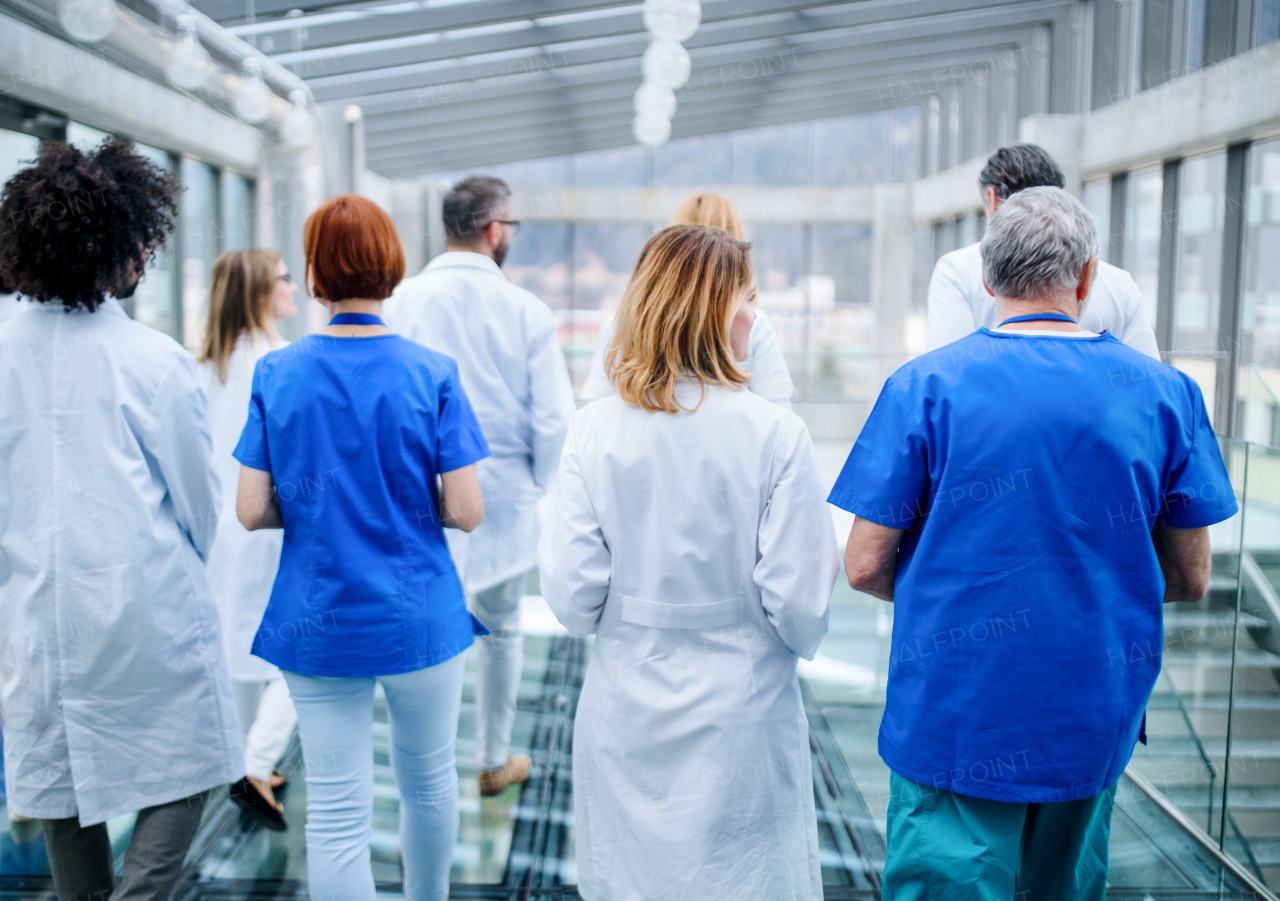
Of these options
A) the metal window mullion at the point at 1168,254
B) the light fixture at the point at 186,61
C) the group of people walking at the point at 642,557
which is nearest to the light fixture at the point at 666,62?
→ the light fixture at the point at 186,61

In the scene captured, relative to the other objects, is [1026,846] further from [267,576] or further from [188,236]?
[188,236]

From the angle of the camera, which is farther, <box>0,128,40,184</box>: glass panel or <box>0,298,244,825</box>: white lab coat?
<box>0,128,40,184</box>: glass panel

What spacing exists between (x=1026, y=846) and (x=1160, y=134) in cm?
722

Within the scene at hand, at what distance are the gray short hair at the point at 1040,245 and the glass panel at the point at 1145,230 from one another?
716cm

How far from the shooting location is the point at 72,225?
201 centimetres

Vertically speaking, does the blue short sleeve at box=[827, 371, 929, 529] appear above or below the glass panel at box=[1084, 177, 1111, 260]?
below

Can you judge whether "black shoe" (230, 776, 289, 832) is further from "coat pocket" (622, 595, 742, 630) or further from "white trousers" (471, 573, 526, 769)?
"coat pocket" (622, 595, 742, 630)

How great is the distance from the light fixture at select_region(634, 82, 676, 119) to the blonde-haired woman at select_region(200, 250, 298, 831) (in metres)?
4.52

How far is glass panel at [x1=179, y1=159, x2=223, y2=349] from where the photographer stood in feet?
26.5

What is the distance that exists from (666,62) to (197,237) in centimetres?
459

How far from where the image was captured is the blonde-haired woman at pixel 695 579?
179 centimetres

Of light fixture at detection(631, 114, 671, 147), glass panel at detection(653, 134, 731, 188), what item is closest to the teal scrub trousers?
light fixture at detection(631, 114, 671, 147)

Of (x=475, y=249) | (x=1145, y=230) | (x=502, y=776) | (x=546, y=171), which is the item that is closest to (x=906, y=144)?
(x=546, y=171)

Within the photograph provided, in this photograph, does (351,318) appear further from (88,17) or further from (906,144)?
(906,144)
